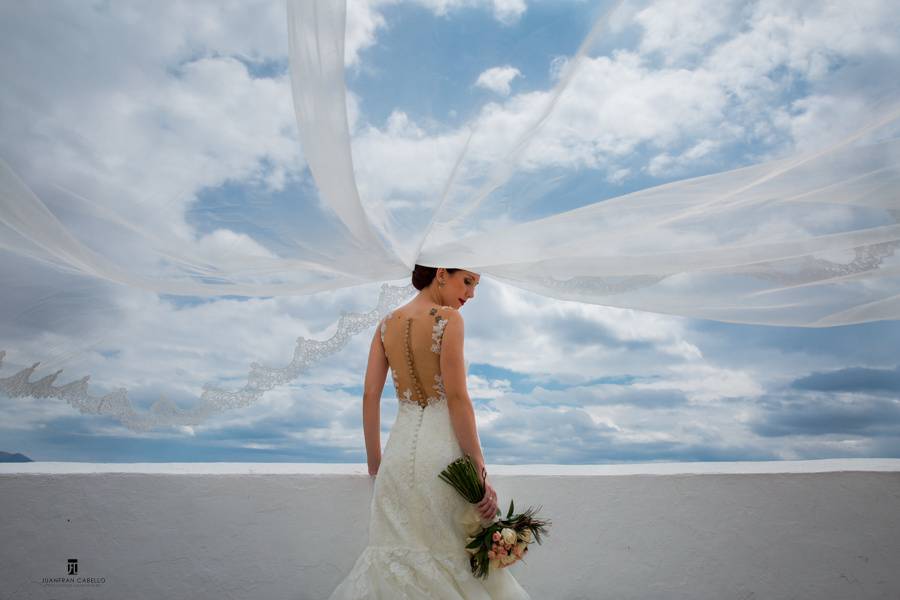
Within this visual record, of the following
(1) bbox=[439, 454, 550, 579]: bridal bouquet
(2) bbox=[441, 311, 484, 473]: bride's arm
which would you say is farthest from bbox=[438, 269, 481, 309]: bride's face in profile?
(1) bbox=[439, 454, 550, 579]: bridal bouquet

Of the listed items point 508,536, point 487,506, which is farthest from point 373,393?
point 508,536

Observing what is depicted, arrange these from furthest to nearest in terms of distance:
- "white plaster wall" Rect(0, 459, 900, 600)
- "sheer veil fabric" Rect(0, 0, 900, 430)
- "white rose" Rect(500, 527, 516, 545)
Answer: "white plaster wall" Rect(0, 459, 900, 600)
"sheer veil fabric" Rect(0, 0, 900, 430)
"white rose" Rect(500, 527, 516, 545)

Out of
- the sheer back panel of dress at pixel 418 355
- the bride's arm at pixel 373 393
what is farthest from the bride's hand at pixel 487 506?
the bride's arm at pixel 373 393

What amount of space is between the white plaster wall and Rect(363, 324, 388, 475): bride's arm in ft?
1.53

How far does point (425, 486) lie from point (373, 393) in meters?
0.48

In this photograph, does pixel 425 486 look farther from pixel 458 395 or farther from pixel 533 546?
pixel 533 546

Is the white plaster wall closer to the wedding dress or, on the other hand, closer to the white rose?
the wedding dress

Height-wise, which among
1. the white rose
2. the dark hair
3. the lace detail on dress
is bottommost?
the lace detail on dress

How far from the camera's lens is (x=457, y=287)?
9.04 feet

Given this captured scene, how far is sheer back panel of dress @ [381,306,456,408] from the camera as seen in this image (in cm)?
249

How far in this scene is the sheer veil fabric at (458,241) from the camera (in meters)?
2.69

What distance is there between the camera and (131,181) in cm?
276

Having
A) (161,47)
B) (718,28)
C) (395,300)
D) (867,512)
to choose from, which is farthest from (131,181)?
(867,512)

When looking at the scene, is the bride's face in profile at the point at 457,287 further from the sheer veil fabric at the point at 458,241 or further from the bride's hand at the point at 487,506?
the bride's hand at the point at 487,506
